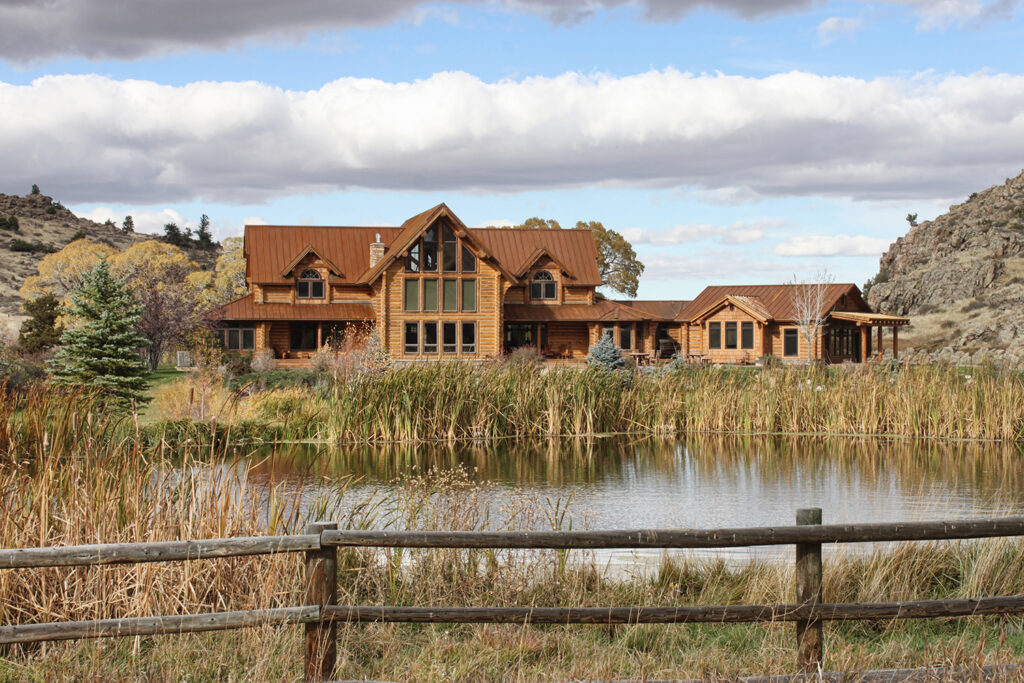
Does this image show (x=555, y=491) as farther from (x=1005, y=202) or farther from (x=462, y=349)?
(x=1005, y=202)

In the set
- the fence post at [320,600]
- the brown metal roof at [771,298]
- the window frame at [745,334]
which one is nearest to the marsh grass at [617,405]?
the fence post at [320,600]

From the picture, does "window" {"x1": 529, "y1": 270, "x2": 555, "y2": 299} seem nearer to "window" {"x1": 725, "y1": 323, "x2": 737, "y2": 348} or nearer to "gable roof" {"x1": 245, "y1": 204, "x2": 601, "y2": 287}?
"gable roof" {"x1": 245, "y1": 204, "x2": 601, "y2": 287}

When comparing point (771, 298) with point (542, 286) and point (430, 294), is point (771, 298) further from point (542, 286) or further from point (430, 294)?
point (430, 294)

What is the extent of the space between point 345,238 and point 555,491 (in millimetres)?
32925

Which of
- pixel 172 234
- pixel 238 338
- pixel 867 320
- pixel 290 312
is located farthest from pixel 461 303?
pixel 172 234

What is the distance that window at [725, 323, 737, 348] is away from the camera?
4462 centimetres

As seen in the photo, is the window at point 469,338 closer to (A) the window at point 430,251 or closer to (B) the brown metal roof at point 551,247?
(A) the window at point 430,251

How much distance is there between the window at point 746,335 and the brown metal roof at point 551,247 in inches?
254

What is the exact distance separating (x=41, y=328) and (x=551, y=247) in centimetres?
2130

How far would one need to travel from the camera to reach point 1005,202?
257 ft

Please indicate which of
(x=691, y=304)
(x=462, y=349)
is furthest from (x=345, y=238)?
(x=691, y=304)

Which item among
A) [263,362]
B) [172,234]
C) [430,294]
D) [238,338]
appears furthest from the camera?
[172,234]

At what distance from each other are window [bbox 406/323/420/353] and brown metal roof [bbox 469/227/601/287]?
623 cm

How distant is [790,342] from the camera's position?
4441cm
